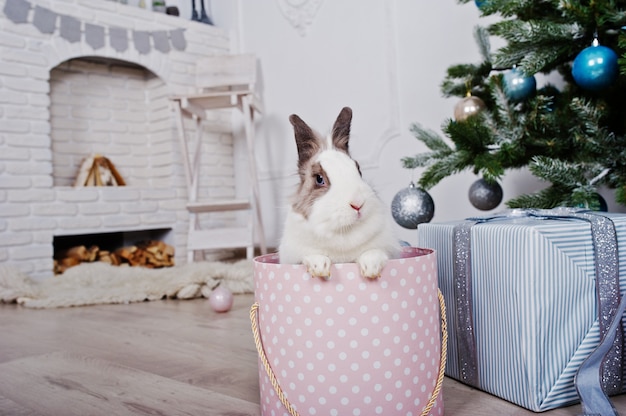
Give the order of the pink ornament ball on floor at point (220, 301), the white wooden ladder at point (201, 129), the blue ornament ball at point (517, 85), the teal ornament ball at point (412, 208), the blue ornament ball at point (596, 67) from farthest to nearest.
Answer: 1. the white wooden ladder at point (201, 129)
2. the pink ornament ball on floor at point (220, 301)
3. the teal ornament ball at point (412, 208)
4. the blue ornament ball at point (517, 85)
5. the blue ornament ball at point (596, 67)

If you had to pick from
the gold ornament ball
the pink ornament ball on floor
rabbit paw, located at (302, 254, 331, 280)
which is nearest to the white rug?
the pink ornament ball on floor

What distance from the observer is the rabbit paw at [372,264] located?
716 millimetres

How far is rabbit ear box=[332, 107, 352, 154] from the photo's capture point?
2.77ft

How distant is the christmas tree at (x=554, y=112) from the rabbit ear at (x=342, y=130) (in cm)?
56

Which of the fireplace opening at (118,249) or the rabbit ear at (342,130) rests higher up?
the rabbit ear at (342,130)

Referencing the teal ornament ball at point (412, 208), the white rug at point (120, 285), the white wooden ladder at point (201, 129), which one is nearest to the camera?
the teal ornament ball at point (412, 208)

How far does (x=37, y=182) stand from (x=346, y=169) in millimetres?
2510

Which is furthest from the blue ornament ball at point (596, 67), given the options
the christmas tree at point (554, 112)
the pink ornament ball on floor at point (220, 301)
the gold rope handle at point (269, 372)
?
the pink ornament ball on floor at point (220, 301)

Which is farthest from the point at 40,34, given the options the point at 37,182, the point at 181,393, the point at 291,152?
the point at 181,393

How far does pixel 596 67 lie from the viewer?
1.21m

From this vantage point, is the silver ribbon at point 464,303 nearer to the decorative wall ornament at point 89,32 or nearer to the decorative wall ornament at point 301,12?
the decorative wall ornament at point 301,12

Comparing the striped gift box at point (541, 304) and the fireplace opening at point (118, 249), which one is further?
the fireplace opening at point (118, 249)

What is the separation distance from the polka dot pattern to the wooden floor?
163 mm

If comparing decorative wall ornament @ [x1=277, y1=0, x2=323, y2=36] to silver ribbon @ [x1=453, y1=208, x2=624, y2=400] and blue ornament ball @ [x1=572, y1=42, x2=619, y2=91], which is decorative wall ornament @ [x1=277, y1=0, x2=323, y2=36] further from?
silver ribbon @ [x1=453, y1=208, x2=624, y2=400]
